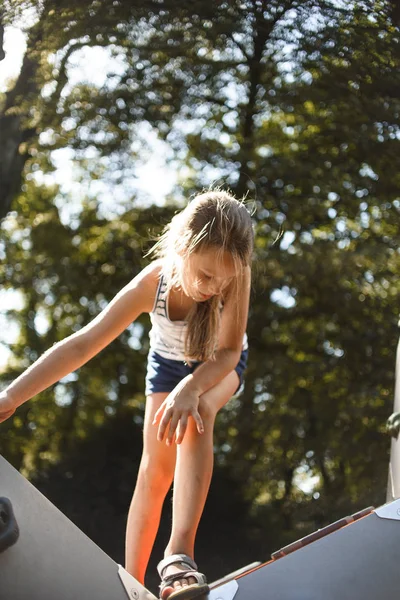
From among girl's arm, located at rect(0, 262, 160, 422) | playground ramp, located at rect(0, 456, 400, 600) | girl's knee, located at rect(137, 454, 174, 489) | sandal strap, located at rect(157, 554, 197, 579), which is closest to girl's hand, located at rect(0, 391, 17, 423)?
girl's arm, located at rect(0, 262, 160, 422)

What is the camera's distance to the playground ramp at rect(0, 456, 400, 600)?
1054 millimetres

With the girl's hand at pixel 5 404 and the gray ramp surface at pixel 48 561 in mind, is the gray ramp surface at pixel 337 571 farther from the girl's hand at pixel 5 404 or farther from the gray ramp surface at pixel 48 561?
the girl's hand at pixel 5 404

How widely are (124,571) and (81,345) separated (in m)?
0.52

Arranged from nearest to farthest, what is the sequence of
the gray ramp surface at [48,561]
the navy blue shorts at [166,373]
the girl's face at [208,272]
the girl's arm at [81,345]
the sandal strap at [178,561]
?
the gray ramp surface at [48,561]
the sandal strap at [178,561]
the girl's arm at [81,345]
the girl's face at [208,272]
the navy blue shorts at [166,373]

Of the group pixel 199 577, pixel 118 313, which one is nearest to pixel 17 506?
pixel 199 577

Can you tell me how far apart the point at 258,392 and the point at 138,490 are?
2139mm

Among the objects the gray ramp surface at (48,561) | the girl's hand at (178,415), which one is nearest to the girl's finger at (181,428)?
the girl's hand at (178,415)

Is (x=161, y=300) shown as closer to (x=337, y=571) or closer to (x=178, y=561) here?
(x=178, y=561)

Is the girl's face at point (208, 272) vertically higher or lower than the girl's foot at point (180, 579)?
higher

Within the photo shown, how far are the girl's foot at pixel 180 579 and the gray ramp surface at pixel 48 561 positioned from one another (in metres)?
0.06

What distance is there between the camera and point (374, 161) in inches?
157

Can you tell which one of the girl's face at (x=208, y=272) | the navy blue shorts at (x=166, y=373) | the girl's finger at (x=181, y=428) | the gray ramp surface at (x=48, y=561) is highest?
the gray ramp surface at (x=48, y=561)

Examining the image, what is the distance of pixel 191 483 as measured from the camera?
1399 mm

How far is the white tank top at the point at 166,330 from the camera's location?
1729mm
